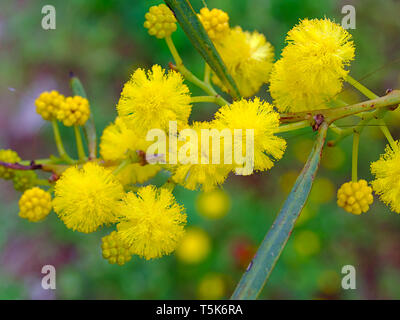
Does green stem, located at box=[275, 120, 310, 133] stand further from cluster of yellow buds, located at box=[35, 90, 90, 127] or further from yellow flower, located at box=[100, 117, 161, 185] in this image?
cluster of yellow buds, located at box=[35, 90, 90, 127]

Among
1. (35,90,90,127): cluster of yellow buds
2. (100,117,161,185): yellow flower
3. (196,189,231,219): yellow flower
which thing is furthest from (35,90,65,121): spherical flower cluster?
(196,189,231,219): yellow flower

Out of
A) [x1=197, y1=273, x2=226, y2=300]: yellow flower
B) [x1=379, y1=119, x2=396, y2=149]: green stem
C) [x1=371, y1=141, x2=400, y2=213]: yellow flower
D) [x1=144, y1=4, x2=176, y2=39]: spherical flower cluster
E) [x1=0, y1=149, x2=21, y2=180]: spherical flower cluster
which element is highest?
[x1=144, y1=4, x2=176, y2=39]: spherical flower cluster

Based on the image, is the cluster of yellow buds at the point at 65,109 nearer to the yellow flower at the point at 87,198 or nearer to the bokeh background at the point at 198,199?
the yellow flower at the point at 87,198

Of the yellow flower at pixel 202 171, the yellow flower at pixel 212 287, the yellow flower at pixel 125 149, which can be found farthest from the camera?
the yellow flower at pixel 212 287

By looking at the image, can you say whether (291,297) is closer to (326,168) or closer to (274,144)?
(326,168)

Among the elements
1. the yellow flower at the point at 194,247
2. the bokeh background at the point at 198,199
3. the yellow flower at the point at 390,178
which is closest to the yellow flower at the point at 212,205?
the bokeh background at the point at 198,199

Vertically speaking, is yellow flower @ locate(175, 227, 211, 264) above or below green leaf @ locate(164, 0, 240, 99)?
below
